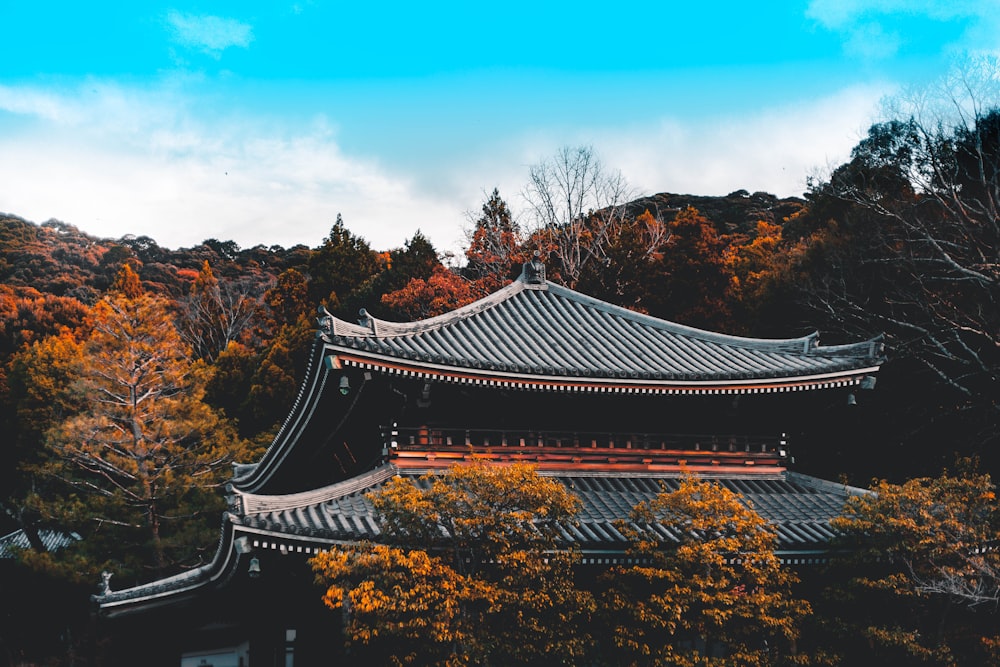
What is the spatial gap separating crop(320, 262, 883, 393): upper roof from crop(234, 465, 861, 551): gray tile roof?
6.10 ft

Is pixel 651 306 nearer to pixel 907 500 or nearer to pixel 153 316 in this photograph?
pixel 153 316

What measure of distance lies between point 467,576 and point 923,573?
6.71m

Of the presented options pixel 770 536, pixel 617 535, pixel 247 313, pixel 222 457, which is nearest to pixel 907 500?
pixel 770 536

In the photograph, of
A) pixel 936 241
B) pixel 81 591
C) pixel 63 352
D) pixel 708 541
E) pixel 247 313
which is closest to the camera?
pixel 708 541

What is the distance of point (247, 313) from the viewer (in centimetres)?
5850

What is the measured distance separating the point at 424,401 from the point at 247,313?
4597 cm

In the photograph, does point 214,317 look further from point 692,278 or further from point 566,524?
point 566,524

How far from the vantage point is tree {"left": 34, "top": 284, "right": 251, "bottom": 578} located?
28766 mm

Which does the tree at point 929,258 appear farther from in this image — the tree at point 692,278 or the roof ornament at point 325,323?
the roof ornament at point 325,323

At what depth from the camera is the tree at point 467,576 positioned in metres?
10.6

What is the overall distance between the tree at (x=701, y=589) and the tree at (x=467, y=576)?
95 cm

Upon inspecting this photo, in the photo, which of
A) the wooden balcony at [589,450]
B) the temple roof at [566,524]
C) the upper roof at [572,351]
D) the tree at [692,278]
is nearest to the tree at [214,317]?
the tree at [692,278]

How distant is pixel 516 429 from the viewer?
15945 millimetres

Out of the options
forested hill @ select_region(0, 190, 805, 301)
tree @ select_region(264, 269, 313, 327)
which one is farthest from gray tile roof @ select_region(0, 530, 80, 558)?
forested hill @ select_region(0, 190, 805, 301)
